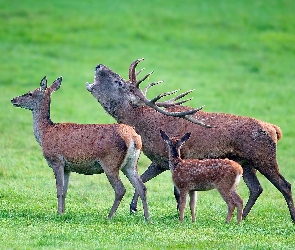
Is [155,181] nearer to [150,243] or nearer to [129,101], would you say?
[129,101]

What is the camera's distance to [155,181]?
16.3 m

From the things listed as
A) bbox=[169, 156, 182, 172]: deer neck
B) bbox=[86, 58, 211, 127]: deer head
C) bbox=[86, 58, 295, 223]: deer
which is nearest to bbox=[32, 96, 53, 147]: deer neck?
bbox=[86, 58, 211, 127]: deer head

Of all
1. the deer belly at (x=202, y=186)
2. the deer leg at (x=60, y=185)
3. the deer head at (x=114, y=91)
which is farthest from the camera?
the deer head at (x=114, y=91)

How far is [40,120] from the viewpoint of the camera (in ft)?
42.2

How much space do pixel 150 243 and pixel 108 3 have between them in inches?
1042

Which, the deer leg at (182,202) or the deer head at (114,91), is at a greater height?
the deer head at (114,91)

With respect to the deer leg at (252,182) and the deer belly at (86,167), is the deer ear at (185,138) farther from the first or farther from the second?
the deer leg at (252,182)

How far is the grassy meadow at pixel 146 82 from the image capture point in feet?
35.5

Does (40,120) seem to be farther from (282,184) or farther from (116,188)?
(282,184)

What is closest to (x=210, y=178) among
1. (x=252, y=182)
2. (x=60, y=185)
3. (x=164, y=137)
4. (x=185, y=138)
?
(x=185, y=138)

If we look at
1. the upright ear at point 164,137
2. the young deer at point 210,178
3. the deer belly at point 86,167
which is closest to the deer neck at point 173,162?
the young deer at point 210,178

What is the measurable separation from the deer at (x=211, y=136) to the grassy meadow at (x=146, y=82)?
1.92 feet

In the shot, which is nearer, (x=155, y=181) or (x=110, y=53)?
(x=155, y=181)

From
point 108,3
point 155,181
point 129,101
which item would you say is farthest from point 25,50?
point 129,101
